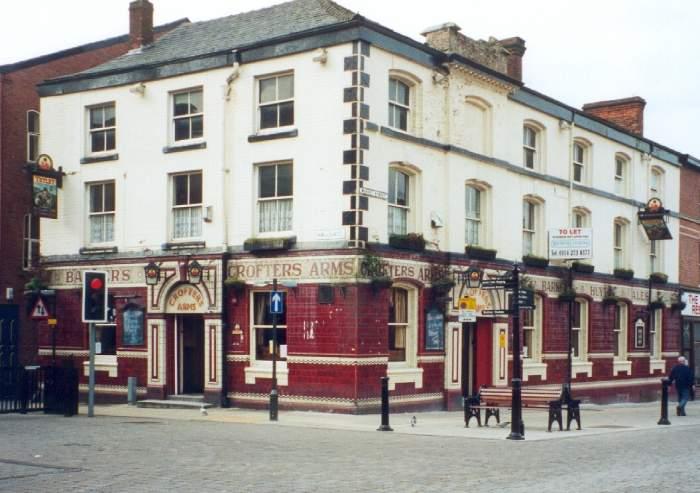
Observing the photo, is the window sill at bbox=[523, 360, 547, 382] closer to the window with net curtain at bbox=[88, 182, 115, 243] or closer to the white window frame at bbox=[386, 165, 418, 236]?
the white window frame at bbox=[386, 165, 418, 236]

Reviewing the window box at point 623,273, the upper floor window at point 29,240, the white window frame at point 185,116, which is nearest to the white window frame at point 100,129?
the white window frame at point 185,116

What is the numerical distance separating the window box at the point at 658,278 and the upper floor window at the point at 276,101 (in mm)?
18759

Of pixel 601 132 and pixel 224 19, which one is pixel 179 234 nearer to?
pixel 224 19

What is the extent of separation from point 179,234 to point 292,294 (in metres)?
4.36

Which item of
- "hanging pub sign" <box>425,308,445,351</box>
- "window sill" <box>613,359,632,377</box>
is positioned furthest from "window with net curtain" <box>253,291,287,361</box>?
"window sill" <box>613,359,632,377</box>

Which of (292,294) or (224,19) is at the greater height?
(224,19)

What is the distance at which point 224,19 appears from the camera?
1161 inches

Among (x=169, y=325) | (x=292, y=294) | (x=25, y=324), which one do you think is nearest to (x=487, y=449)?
(x=292, y=294)

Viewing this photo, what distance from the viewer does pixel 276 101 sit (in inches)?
993

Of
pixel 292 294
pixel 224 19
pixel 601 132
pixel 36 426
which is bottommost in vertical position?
pixel 36 426

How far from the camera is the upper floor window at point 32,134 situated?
3161 centimetres

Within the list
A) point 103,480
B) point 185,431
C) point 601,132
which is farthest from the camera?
point 601,132

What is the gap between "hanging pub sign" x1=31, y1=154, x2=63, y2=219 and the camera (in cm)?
2809

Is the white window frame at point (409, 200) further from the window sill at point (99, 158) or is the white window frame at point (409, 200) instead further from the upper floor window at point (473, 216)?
the window sill at point (99, 158)
